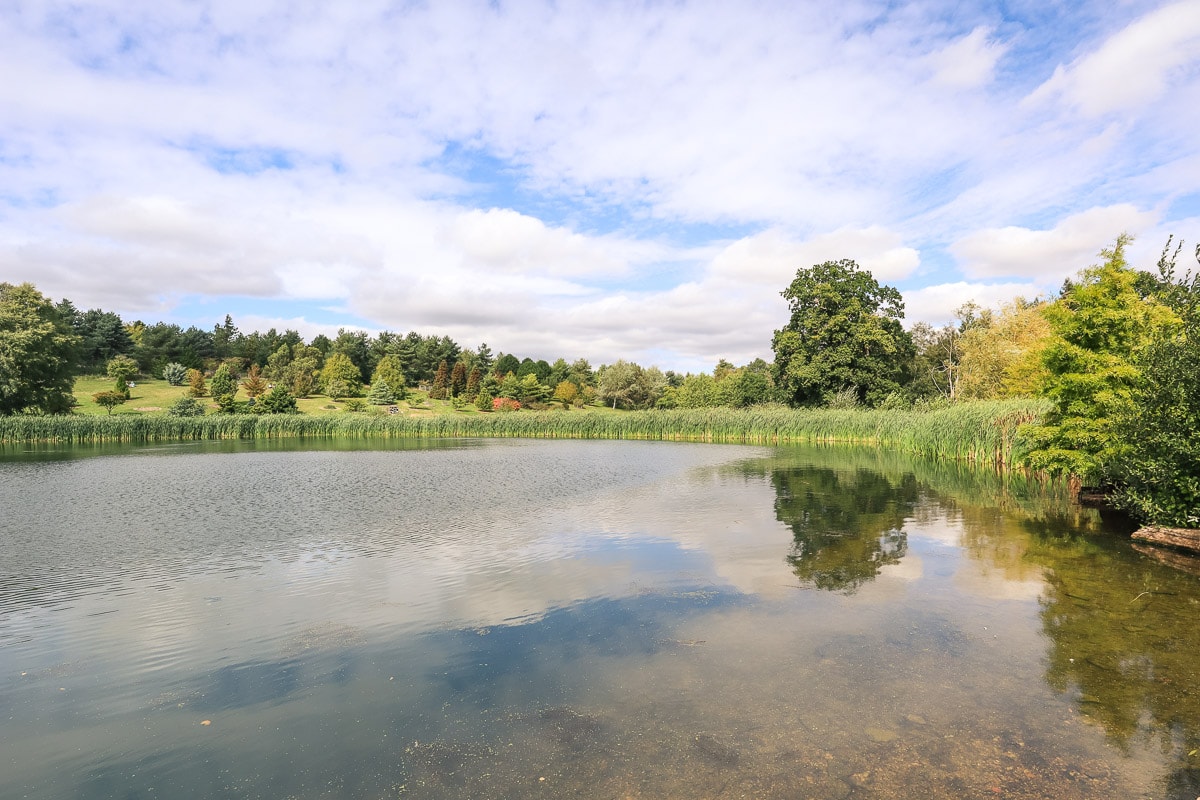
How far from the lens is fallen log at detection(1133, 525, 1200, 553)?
11250 mm

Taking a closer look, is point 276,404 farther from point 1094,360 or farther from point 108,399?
point 1094,360

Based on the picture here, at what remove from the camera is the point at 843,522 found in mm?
14195

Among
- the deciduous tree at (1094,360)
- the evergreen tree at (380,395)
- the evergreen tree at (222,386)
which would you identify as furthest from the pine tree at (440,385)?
the deciduous tree at (1094,360)

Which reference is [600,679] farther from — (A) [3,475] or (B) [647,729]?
(A) [3,475]

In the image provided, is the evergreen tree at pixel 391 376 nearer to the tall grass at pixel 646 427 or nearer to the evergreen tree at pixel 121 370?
the evergreen tree at pixel 121 370

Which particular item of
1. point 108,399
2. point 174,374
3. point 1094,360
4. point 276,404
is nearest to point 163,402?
point 108,399

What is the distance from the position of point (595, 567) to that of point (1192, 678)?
23.6ft

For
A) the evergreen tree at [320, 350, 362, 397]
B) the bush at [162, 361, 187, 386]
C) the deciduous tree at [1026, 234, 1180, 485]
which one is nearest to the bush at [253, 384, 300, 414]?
the evergreen tree at [320, 350, 362, 397]

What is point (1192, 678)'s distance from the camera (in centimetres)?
610

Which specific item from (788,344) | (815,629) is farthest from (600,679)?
(788,344)

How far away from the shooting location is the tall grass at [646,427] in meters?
27.2

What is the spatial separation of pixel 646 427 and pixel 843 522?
3365cm

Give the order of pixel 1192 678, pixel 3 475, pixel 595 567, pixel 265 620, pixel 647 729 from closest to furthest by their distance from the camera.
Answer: pixel 647 729 → pixel 1192 678 → pixel 265 620 → pixel 595 567 → pixel 3 475

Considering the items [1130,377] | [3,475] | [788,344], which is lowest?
[3,475]
